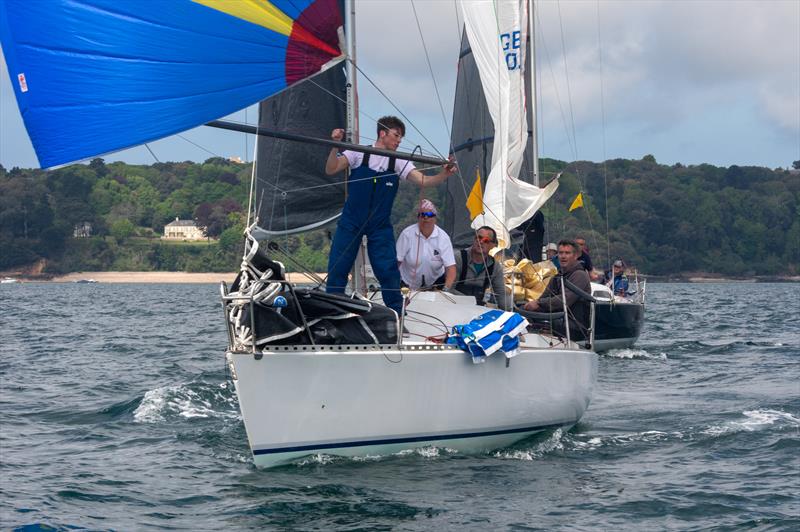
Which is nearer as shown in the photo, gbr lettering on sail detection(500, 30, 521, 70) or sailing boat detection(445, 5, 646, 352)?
gbr lettering on sail detection(500, 30, 521, 70)

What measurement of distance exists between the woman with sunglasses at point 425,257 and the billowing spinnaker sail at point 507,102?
97.1 inches

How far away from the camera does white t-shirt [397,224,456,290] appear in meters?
8.47

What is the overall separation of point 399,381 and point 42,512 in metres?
2.28

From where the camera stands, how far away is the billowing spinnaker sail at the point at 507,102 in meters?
12.2

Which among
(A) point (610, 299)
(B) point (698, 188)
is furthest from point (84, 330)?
(B) point (698, 188)

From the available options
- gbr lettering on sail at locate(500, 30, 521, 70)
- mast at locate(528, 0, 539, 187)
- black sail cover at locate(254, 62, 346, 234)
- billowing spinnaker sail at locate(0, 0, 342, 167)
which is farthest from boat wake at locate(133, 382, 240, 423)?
mast at locate(528, 0, 539, 187)

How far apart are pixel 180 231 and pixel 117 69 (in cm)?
9294

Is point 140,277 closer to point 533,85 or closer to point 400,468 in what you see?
point 533,85

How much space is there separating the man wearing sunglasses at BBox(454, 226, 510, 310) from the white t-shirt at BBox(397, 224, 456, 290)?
0.91 feet

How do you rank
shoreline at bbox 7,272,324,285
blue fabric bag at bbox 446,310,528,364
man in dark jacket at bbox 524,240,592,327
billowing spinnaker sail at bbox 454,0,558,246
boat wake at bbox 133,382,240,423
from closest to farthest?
1. blue fabric bag at bbox 446,310,528,364
2. man in dark jacket at bbox 524,240,592,327
3. boat wake at bbox 133,382,240,423
4. billowing spinnaker sail at bbox 454,0,558,246
5. shoreline at bbox 7,272,324,285

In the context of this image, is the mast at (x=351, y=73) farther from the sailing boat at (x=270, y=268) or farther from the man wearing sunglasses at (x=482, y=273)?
the man wearing sunglasses at (x=482, y=273)

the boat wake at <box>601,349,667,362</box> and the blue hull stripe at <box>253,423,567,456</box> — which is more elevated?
the blue hull stripe at <box>253,423,567,456</box>

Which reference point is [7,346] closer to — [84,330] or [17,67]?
[84,330]

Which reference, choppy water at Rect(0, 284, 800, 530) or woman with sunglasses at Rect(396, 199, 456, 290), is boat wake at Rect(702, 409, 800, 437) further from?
woman with sunglasses at Rect(396, 199, 456, 290)
